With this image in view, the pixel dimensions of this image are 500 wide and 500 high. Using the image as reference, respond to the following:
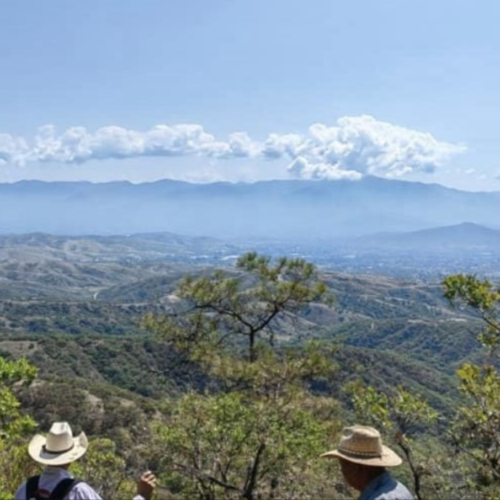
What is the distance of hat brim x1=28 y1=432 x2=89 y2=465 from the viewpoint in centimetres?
489

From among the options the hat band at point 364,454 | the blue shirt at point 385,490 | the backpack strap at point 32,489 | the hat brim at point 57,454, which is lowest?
the backpack strap at point 32,489

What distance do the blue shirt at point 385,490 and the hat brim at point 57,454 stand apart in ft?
8.06

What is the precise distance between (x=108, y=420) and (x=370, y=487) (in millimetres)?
53271

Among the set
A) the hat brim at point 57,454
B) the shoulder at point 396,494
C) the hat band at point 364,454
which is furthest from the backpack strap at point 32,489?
the shoulder at point 396,494

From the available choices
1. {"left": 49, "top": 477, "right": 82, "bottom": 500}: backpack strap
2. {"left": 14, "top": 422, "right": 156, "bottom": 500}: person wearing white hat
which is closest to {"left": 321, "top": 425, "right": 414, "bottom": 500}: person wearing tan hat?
{"left": 14, "top": 422, "right": 156, "bottom": 500}: person wearing white hat

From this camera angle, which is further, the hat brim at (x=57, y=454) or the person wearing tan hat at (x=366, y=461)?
the hat brim at (x=57, y=454)

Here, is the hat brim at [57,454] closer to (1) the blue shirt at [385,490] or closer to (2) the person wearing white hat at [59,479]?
(2) the person wearing white hat at [59,479]

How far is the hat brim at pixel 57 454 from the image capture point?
489 centimetres

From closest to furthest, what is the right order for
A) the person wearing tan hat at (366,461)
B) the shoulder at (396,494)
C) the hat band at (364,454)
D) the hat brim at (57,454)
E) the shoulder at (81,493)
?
the shoulder at (396,494)
the person wearing tan hat at (366,461)
the hat band at (364,454)
the shoulder at (81,493)
the hat brim at (57,454)

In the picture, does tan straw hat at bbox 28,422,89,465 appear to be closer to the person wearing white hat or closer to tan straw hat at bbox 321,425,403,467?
the person wearing white hat

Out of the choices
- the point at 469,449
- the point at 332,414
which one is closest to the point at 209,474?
the point at 332,414

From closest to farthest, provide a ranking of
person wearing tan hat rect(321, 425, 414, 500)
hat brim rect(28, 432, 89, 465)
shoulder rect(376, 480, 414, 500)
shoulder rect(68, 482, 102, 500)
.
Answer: shoulder rect(376, 480, 414, 500)
person wearing tan hat rect(321, 425, 414, 500)
shoulder rect(68, 482, 102, 500)
hat brim rect(28, 432, 89, 465)

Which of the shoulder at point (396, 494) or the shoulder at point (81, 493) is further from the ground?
the shoulder at point (396, 494)

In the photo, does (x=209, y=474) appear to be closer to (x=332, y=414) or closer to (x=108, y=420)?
(x=332, y=414)
